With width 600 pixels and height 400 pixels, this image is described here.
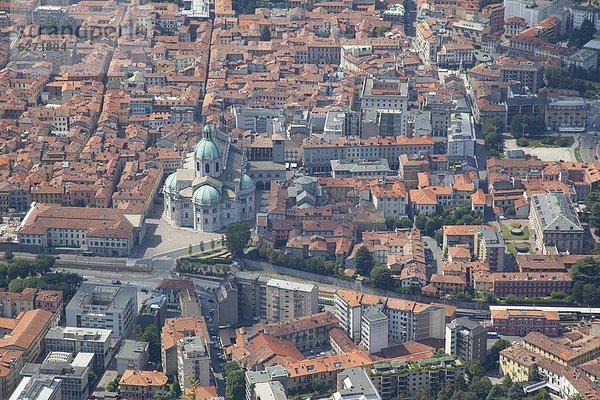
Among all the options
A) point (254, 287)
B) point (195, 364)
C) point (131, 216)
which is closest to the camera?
point (195, 364)

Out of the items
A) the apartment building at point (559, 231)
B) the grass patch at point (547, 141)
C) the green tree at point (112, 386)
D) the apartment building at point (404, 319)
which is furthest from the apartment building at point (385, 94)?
the green tree at point (112, 386)

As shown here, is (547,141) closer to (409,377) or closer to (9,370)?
(409,377)

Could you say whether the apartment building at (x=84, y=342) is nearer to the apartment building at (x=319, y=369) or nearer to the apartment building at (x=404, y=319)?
the apartment building at (x=319, y=369)

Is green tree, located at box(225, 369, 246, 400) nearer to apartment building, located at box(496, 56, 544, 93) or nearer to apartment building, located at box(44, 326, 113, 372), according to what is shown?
apartment building, located at box(44, 326, 113, 372)

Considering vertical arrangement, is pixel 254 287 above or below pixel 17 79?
below

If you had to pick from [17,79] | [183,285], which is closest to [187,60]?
[17,79]

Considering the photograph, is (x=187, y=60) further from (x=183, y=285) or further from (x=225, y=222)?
(x=183, y=285)

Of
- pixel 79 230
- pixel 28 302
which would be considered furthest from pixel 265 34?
pixel 28 302
